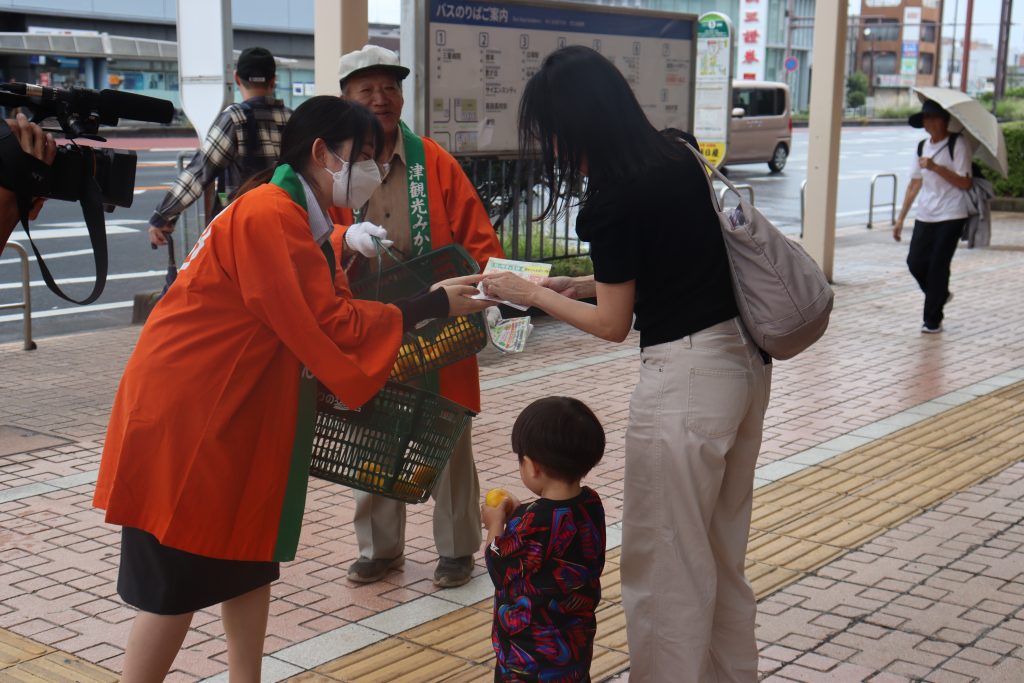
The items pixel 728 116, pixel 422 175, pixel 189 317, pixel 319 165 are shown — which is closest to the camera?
pixel 189 317

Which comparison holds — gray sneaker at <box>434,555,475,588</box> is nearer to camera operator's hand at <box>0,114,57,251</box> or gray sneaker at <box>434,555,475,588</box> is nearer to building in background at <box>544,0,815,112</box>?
camera operator's hand at <box>0,114,57,251</box>

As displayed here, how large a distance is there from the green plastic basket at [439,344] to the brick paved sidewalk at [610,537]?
3.04 feet

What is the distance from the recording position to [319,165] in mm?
3193

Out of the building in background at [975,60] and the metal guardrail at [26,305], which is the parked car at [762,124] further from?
the building in background at [975,60]

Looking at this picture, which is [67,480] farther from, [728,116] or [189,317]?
[728,116]

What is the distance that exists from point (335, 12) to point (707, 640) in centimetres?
572

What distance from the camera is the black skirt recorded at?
2943mm

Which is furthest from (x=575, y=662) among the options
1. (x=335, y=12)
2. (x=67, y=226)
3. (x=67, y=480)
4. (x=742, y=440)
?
(x=67, y=226)

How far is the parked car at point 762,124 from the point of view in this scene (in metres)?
28.2

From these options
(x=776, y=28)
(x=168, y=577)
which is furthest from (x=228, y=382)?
(x=776, y=28)

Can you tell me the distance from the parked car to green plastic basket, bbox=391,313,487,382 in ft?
81.4

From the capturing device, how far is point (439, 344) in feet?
12.6

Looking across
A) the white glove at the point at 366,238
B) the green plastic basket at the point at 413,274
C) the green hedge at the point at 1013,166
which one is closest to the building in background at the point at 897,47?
the green hedge at the point at 1013,166

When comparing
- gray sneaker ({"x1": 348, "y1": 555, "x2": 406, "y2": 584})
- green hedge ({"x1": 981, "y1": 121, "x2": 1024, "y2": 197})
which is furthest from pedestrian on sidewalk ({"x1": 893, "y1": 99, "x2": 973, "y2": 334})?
green hedge ({"x1": 981, "y1": 121, "x2": 1024, "y2": 197})
